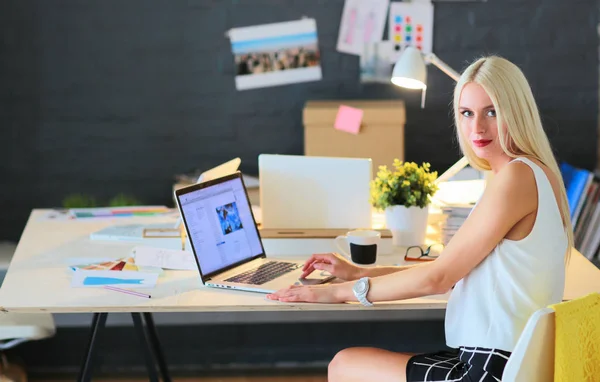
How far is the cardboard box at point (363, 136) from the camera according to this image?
151 inches

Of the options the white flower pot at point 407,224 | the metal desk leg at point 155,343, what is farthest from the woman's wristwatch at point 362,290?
the metal desk leg at point 155,343

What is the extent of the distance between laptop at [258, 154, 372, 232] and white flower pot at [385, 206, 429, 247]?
0.29ft

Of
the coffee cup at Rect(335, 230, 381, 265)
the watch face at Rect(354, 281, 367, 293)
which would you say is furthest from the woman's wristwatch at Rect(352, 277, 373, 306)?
the coffee cup at Rect(335, 230, 381, 265)

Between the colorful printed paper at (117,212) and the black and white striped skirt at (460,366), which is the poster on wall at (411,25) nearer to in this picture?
the colorful printed paper at (117,212)

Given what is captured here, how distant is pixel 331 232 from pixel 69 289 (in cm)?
Answer: 87

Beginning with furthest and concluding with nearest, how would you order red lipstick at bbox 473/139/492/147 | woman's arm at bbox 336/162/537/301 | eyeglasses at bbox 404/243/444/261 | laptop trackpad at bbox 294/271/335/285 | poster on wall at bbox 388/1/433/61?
poster on wall at bbox 388/1/433/61 < eyeglasses at bbox 404/243/444/261 < laptop trackpad at bbox 294/271/335/285 < red lipstick at bbox 473/139/492/147 < woman's arm at bbox 336/162/537/301

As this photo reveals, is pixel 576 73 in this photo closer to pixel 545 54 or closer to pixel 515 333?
pixel 545 54

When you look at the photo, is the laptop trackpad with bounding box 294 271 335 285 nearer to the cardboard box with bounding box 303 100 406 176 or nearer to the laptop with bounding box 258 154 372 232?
the laptop with bounding box 258 154 372 232

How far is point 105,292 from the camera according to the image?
2.40 metres

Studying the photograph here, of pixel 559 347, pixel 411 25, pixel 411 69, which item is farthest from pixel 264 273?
pixel 411 25

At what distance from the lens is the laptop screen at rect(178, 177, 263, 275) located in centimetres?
250

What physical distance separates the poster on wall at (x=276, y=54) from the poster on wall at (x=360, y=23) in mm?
139

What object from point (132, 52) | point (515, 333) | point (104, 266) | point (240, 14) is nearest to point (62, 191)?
point (132, 52)

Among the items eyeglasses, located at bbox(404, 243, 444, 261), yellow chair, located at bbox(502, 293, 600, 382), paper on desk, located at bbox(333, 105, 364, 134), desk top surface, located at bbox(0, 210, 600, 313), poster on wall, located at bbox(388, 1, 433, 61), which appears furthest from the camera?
poster on wall, located at bbox(388, 1, 433, 61)
